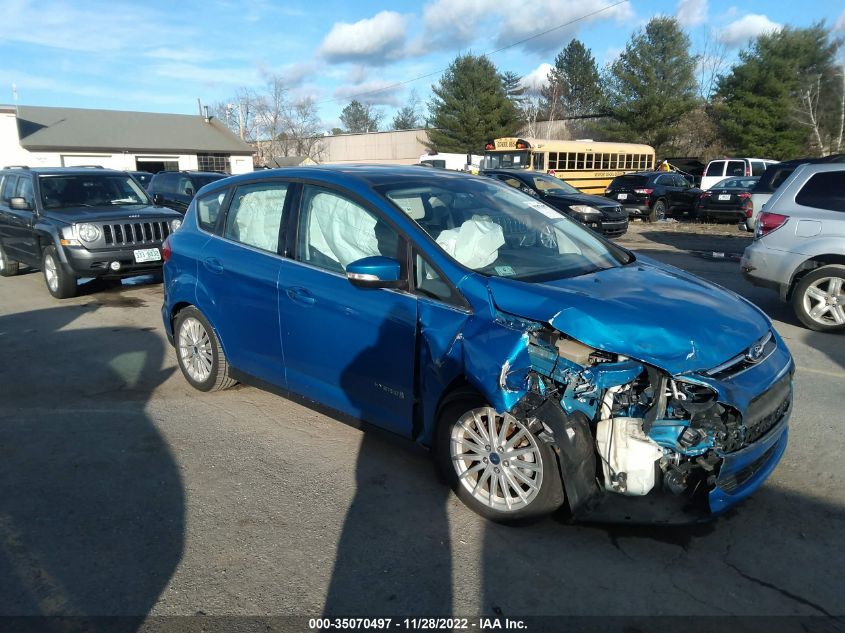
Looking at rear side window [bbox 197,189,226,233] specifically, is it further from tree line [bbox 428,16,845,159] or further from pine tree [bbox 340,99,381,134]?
pine tree [bbox 340,99,381,134]

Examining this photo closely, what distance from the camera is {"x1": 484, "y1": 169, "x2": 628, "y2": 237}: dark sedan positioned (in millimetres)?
15211

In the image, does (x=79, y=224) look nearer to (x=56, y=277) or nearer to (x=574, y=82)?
(x=56, y=277)

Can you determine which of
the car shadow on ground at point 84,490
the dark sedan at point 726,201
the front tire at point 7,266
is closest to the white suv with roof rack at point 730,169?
the dark sedan at point 726,201

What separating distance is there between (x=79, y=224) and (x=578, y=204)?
1091cm

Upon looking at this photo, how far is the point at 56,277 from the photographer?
30.3 feet

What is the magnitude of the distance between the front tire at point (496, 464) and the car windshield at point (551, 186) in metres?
13.3

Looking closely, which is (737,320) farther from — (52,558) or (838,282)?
(838,282)

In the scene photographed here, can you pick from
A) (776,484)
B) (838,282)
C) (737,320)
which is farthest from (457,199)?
(838,282)

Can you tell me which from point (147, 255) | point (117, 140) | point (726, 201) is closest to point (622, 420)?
point (147, 255)

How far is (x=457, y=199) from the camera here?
420 cm

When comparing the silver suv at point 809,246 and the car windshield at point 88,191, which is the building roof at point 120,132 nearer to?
the car windshield at point 88,191

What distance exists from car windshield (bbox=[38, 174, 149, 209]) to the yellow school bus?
1692cm

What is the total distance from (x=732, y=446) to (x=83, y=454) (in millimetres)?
4016

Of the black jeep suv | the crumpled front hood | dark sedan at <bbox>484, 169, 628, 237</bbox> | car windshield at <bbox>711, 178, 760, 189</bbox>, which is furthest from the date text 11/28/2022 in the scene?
car windshield at <bbox>711, 178, 760, 189</bbox>
